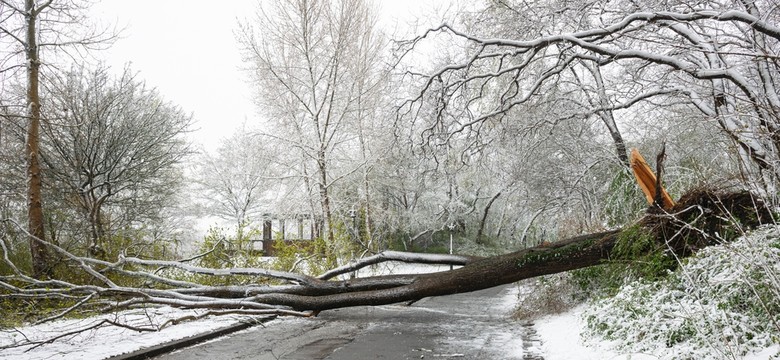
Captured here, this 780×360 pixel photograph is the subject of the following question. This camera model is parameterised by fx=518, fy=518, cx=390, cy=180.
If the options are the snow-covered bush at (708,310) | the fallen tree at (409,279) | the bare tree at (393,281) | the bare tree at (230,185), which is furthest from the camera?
the bare tree at (230,185)

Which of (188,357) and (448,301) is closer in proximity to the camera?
(188,357)

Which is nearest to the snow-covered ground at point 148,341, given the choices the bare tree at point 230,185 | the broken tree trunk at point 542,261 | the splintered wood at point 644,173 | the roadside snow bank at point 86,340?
the roadside snow bank at point 86,340

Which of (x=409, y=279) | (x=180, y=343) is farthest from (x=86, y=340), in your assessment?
(x=409, y=279)

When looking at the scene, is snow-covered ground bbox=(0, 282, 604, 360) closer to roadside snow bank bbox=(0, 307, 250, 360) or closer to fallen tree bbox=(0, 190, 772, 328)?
roadside snow bank bbox=(0, 307, 250, 360)

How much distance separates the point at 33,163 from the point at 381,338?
895 centimetres

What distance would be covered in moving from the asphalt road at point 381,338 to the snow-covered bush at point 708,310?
4.75 ft

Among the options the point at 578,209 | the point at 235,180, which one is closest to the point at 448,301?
the point at 578,209

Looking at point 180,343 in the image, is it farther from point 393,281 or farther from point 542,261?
point 542,261

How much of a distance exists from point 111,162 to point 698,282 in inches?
734

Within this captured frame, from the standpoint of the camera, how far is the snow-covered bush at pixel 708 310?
4348 mm

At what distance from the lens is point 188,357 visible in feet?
23.1

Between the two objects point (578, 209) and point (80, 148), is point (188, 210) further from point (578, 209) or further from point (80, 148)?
point (578, 209)

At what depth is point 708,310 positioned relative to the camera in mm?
5074

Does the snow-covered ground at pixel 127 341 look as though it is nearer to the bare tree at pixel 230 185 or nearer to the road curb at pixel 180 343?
the road curb at pixel 180 343
